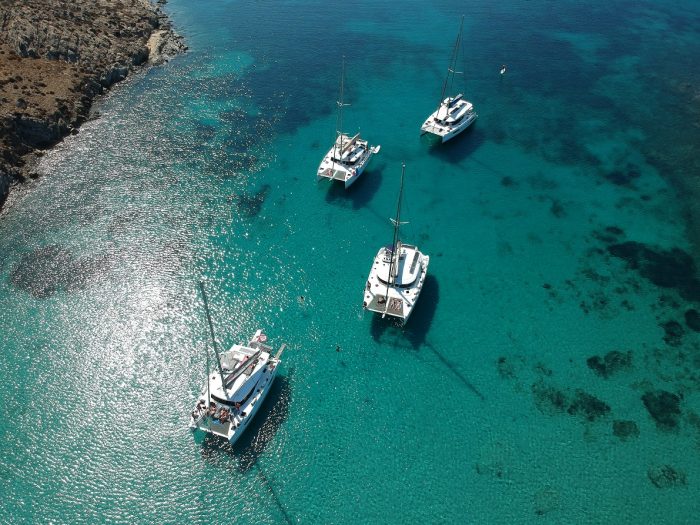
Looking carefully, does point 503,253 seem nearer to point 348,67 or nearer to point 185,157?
point 185,157

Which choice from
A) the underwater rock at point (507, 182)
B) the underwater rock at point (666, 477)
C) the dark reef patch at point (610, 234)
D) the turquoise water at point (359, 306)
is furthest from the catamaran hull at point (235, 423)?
the dark reef patch at point (610, 234)

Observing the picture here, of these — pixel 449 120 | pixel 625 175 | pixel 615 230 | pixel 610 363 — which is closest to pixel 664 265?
pixel 615 230

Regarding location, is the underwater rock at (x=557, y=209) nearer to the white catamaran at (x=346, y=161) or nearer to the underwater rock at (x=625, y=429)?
the white catamaran at (x=346, y=161)

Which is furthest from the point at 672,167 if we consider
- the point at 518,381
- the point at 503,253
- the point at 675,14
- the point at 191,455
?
the point at 191,455

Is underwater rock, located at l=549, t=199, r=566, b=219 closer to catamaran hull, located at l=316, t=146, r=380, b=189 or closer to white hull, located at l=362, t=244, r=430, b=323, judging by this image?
white hull, located at l=362, t=244, r=430, b=323

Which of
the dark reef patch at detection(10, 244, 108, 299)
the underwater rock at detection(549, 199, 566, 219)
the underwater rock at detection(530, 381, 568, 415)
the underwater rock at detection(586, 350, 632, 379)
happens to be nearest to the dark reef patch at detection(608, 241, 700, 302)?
the underwater rock at detection(549, 199, 566, 219)

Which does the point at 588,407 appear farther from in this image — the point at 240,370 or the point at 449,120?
the point at 449,120
